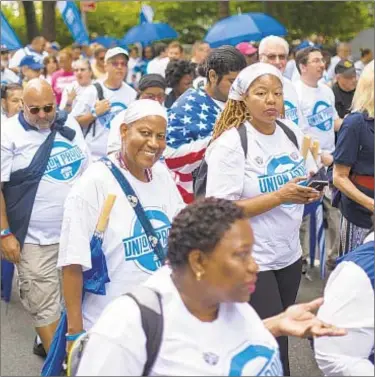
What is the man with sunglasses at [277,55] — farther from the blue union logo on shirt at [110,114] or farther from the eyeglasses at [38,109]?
the eyeglasses at [38,109]

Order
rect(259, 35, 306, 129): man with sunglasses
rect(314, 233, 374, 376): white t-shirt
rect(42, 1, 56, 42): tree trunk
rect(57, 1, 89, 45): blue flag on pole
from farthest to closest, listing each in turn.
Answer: rect(42, 1, 56, 42): tree trunk
rect(57, 1, 89, 45): blue flag on pole
rect(259, 35, 306, 129): man with sunglasses
rect(314, 233, 374, 376): white t-shirt

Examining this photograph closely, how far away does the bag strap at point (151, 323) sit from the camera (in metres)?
2.24

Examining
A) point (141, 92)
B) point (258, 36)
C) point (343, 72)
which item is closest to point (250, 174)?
point (141, 92)

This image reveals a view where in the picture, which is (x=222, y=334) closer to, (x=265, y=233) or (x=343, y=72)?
(x=265, y=233)

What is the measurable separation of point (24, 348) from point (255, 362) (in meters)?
3.71

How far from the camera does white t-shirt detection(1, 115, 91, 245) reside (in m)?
5.07

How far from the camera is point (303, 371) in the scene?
17.0 ft

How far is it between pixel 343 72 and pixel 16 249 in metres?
4.76

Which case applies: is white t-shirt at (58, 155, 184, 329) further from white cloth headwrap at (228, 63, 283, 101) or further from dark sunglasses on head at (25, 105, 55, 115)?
dark sunglasses on head at (25, 105, 55, 115)

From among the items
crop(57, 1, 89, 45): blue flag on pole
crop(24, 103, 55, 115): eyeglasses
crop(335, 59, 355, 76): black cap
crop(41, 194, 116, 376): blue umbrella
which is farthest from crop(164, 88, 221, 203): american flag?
crop(57, 1, 89, 45): blue flag on pole

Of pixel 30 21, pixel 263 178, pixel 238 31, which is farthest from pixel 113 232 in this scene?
pixel 30 21

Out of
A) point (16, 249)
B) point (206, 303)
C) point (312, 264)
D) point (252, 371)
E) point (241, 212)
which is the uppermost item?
point (241, 212)

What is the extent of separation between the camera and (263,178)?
384 centimetres

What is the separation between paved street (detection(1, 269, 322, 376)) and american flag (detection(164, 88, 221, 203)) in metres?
1.34
